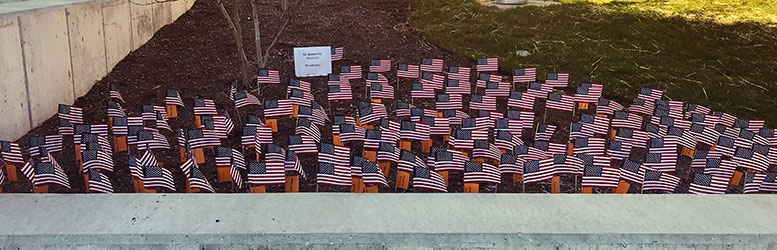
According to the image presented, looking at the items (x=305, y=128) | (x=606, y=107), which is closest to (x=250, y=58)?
(x=305, y=128)

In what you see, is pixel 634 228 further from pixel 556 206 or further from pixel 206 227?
pixel 206 227

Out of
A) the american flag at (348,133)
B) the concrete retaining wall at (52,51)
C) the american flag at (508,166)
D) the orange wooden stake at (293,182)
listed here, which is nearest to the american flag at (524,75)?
the american flag at (348,133)

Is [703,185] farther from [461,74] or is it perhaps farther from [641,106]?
[461,74]

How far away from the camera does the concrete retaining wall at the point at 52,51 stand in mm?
7863

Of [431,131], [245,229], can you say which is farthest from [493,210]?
[431,131]

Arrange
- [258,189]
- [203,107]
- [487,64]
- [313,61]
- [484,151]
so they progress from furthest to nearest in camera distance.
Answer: [313,61] < [487,64] < [203,107] < [484,151] < [258,189]

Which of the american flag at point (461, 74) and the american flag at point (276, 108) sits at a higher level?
the american flag at point (461, 74)

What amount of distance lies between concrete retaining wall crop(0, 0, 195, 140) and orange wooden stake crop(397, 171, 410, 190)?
4.68m

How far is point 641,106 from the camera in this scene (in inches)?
357

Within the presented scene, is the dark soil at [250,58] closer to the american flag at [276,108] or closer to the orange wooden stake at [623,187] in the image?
the american flag at [276,108]

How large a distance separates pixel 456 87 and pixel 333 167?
4.16 metres

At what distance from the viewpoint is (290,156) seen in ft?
19.1

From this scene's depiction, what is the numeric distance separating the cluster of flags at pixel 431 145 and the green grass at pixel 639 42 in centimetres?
177

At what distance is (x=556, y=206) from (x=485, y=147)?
7.28 ft
